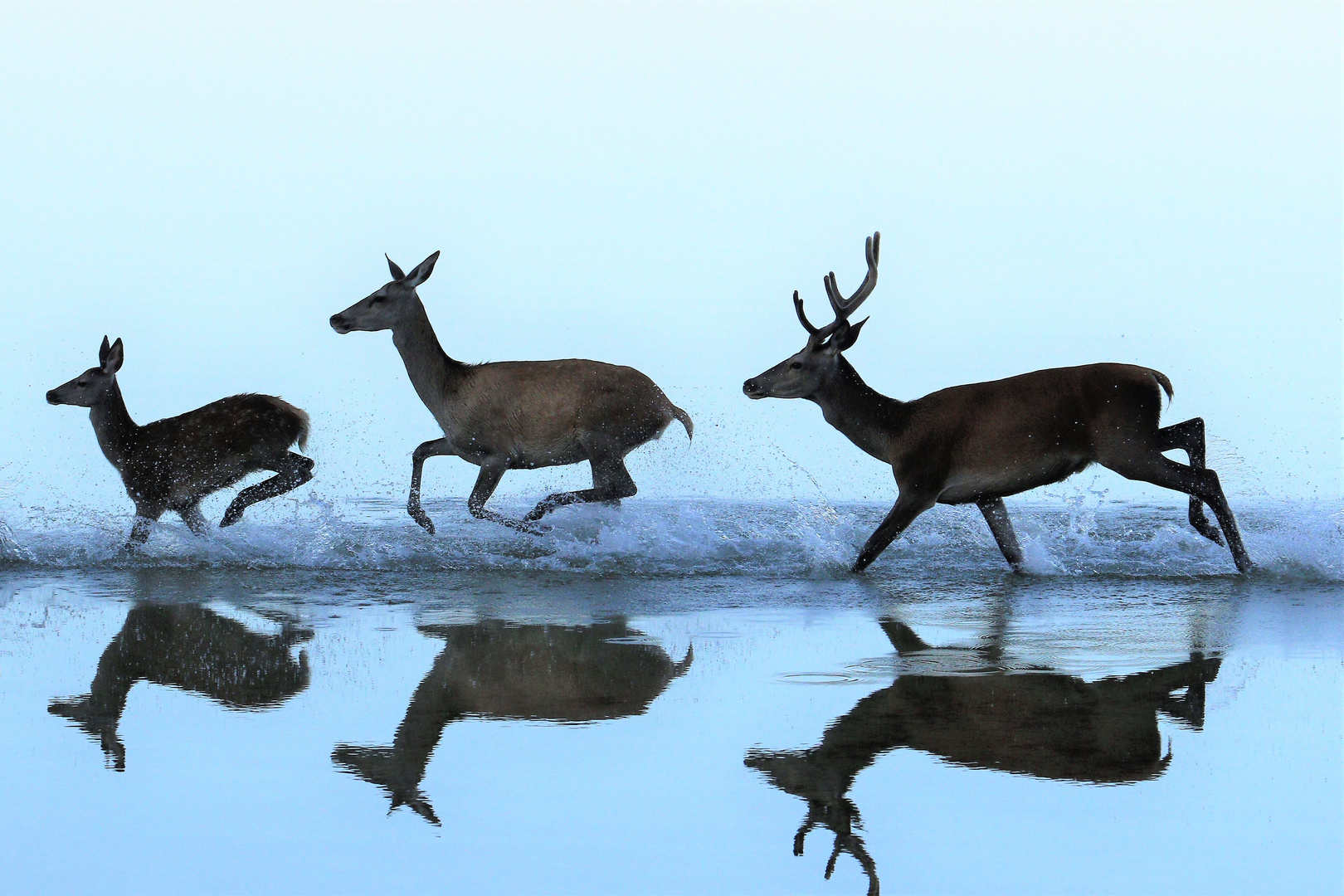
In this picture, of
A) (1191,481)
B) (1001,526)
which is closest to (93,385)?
(1001,526)

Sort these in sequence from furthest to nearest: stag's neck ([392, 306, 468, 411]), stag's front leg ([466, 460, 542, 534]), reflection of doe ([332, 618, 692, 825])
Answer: stag's neck ([392, 306, 468, 411]), stag's front leg ([466, 460, 542, 534]), reflection of doe ([332, 618, 692, 825])

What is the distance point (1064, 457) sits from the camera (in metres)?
9.41

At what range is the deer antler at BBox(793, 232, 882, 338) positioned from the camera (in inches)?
398

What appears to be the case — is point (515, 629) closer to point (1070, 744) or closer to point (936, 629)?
point (936, 629)

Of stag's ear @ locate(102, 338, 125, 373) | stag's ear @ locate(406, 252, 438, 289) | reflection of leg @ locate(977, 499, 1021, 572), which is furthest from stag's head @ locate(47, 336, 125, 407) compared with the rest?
reflection of leg @ locate(977, 499, 1021, 572)

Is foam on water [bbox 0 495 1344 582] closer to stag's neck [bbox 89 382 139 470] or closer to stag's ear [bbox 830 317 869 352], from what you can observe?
stag's neck [bbox 89 382 139 470]

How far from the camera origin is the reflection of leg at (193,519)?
1110 centimetres

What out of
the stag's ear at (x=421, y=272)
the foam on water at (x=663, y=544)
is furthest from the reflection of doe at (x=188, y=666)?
the stag's ear at (x=421, y=272)

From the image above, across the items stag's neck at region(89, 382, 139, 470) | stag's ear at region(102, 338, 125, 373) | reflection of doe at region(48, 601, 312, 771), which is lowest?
reflection of doe at region(48, 601, 312, 771)

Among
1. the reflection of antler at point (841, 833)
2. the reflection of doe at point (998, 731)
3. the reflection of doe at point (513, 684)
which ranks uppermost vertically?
the reflection of doe at point (998, 731)

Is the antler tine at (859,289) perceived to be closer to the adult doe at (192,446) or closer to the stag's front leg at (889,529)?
the stag's front leg at (889,529)

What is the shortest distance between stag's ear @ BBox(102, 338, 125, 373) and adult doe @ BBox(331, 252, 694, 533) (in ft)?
5.87

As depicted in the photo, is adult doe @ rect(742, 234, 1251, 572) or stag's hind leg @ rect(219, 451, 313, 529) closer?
adult doe @ rect(742, 234, 1251, 572)

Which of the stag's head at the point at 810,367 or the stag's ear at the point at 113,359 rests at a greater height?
the stag's head at the point at 810,367
